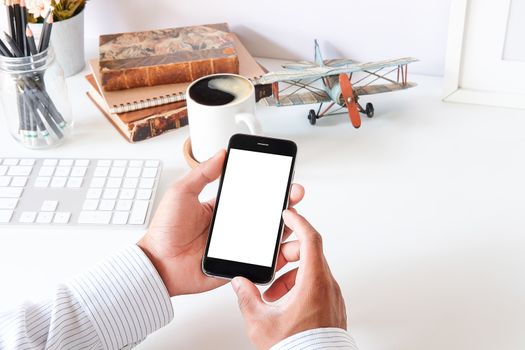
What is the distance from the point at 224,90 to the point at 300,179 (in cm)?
16

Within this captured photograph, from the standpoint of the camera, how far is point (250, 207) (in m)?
0.74

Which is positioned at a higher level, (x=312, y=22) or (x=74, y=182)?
(x=312, y=22)

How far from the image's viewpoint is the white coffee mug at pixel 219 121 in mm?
859

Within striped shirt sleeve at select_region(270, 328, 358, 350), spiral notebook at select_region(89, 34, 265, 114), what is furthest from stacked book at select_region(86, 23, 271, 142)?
striped shirt sleeve at select_region(270, 328, 358, 350)

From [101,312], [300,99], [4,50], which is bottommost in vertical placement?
[101,312]

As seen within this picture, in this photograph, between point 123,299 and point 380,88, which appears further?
point 380,88

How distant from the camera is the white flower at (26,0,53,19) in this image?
86 centimetres

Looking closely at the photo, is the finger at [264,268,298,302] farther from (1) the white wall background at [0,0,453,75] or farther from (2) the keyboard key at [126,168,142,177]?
(1) the white wall background at [0,0,453,75]

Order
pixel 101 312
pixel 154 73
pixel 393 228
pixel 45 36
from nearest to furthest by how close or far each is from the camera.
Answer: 1. pixel 101 312
2. pixel 393 228
3. pixel 45 36
4. pixel 154 73

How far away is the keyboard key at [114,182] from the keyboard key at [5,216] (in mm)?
128

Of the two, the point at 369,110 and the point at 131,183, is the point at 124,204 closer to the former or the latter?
the point at 131,183

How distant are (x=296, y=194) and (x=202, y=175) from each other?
0.35 feet

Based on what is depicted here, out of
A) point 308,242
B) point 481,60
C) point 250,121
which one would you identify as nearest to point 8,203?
point 250,121

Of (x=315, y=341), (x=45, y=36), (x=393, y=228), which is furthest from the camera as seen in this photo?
(x=45, y=36)
